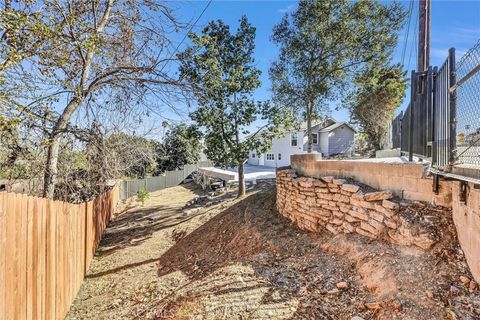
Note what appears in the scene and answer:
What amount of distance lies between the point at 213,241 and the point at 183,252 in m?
0.70

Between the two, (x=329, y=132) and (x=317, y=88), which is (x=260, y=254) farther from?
(x=329, y=132)

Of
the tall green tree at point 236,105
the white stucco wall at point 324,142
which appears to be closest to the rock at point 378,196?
the tall green tree at point 236,105

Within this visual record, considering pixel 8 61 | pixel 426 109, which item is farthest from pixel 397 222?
pixel 8 61

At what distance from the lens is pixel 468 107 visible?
2551mm

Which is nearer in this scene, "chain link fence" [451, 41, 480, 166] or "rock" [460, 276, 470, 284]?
"chain link fence" [451, 41, 480, 166]

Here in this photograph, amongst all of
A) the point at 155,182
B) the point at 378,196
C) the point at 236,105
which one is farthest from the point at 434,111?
the point at 155,182

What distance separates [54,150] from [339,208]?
455 cm

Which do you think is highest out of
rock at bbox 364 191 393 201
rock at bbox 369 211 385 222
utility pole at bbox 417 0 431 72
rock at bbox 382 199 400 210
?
utility pole at bbox 417 0 431 72

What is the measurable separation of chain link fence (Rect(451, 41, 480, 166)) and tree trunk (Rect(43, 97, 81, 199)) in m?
4.86

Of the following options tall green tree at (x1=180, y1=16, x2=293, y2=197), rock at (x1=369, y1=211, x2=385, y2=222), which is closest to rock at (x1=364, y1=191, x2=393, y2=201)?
rock at (x1=369, y1=211, x2=385, y2=222)

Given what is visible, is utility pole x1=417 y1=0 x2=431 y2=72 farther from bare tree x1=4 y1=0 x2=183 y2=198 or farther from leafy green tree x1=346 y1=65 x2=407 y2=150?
leafy green tree x1=346 y1=65 x2=407 y2=150

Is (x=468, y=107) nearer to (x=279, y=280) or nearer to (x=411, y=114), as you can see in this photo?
(x=411, y=114)

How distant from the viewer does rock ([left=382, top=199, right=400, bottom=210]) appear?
3467 mm

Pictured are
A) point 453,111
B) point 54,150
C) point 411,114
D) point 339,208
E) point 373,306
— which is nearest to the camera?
point 373,306
